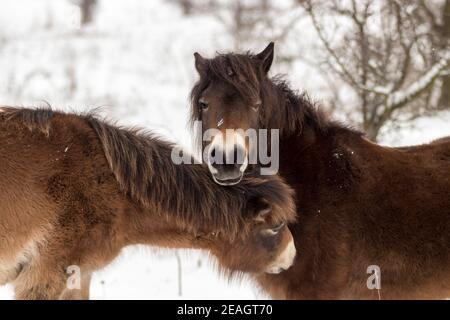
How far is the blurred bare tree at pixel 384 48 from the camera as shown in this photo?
7.28 m

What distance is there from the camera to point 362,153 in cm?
429

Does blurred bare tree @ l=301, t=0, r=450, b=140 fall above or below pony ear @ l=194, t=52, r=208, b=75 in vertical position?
above

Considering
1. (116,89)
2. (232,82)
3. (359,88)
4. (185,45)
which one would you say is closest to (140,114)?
(116,89)

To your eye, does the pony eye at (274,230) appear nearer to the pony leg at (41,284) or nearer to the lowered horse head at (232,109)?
the lowered horse head at (232,109)

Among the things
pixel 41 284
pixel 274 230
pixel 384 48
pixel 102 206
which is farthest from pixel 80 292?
pixel 384 48

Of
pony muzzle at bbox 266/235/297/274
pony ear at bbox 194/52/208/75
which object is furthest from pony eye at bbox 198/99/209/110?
pony muzzle at bbox 266/235/297/274

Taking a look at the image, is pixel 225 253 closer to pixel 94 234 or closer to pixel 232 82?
pixel 94 234

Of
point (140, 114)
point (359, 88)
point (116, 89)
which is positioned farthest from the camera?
point (116, 89)

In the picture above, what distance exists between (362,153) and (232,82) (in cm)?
114

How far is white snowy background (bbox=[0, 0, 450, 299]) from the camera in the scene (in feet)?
24.9

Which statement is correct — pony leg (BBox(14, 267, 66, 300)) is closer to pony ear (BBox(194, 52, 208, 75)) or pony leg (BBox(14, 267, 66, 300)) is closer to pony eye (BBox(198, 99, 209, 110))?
pony eye (BBox(198, 99, 209, 110))

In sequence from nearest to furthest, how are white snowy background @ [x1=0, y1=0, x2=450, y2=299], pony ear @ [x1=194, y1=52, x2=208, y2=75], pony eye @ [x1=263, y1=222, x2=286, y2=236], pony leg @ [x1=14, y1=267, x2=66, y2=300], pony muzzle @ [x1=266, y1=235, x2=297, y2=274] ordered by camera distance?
pony leg @ [x1=14, y1=267, x2=66, y2=300]
pony muzzle @ [x1=266, y1=235, x2=297, y2=274]
pony eye @ [x1=263, y1=222, x2=286, y2=236]
pony ear @ [x1=194, y1=52, x2=208, y2=75]
white snowy background @ [x1=0, y1=0, x2=450, y2=299]

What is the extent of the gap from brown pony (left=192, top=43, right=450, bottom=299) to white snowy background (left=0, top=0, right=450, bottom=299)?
2.76 meters

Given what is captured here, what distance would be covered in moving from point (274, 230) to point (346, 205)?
0.55 m
